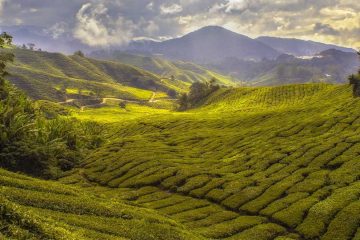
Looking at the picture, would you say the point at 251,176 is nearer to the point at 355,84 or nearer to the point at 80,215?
the point at 80,215

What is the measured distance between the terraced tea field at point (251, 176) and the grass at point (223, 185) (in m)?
0.15

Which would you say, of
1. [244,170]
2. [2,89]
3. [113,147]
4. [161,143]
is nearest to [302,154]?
[244,170]

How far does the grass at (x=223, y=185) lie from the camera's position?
40500 mm

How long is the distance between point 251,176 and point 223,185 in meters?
5.54

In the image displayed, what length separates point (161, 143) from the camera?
10388 cm

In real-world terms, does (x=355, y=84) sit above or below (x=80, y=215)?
above

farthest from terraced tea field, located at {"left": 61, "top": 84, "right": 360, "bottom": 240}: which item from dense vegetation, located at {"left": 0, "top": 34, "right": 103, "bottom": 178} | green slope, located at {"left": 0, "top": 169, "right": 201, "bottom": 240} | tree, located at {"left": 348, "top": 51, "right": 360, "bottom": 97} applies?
tree, located at {"left": 348, "top": 51, "right": 360, "bottom": 97}

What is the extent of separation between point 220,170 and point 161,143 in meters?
34.0

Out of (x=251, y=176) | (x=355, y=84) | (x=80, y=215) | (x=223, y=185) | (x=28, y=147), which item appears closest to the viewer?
(x=80, y=215)

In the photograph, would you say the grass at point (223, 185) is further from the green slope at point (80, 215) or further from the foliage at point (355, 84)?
the foliage at point (355, 84)

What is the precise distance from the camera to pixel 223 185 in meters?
63.3

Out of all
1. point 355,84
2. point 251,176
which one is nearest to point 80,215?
point 251,176

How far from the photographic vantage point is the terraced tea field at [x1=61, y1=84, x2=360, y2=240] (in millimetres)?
47594

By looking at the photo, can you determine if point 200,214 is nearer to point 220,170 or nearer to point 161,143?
point 220,170
